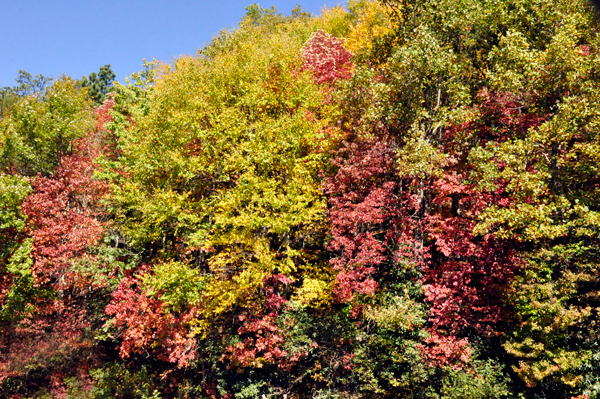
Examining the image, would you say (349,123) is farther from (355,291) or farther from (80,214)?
(80,214)

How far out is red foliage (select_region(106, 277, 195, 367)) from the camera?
A: 797 inches

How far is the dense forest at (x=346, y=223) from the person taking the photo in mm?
13383

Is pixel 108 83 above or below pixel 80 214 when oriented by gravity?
above

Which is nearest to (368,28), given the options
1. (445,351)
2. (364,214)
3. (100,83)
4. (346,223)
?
(346,223)

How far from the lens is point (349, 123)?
65.5 feet

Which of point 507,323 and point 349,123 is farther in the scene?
point 349,123

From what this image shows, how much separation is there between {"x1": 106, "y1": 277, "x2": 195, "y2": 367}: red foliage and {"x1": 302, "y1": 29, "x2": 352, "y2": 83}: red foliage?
57.2 ft

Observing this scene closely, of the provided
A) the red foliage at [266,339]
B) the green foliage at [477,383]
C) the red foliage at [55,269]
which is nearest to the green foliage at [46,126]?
the red foliage at [55,269]

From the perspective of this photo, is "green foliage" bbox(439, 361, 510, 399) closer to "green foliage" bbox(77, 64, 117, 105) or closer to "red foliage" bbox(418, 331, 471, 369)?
"red foliage" bbox(418, 331, 471, 369)

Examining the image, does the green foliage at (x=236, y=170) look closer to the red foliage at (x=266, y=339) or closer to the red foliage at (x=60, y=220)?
the red foliage at (x=266, y=339)

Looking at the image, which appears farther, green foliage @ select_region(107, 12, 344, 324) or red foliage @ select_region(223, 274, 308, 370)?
green foliage @ select_region(107, 12, 344, 324)

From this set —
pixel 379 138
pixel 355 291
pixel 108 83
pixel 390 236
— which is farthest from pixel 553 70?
pixel 108 83

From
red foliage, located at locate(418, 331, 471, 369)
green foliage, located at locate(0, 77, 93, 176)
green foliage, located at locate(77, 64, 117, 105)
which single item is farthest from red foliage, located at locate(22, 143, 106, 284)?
green foliage, located at locate(77, 64, 117, 105)

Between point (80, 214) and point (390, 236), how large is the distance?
18.9 metres
